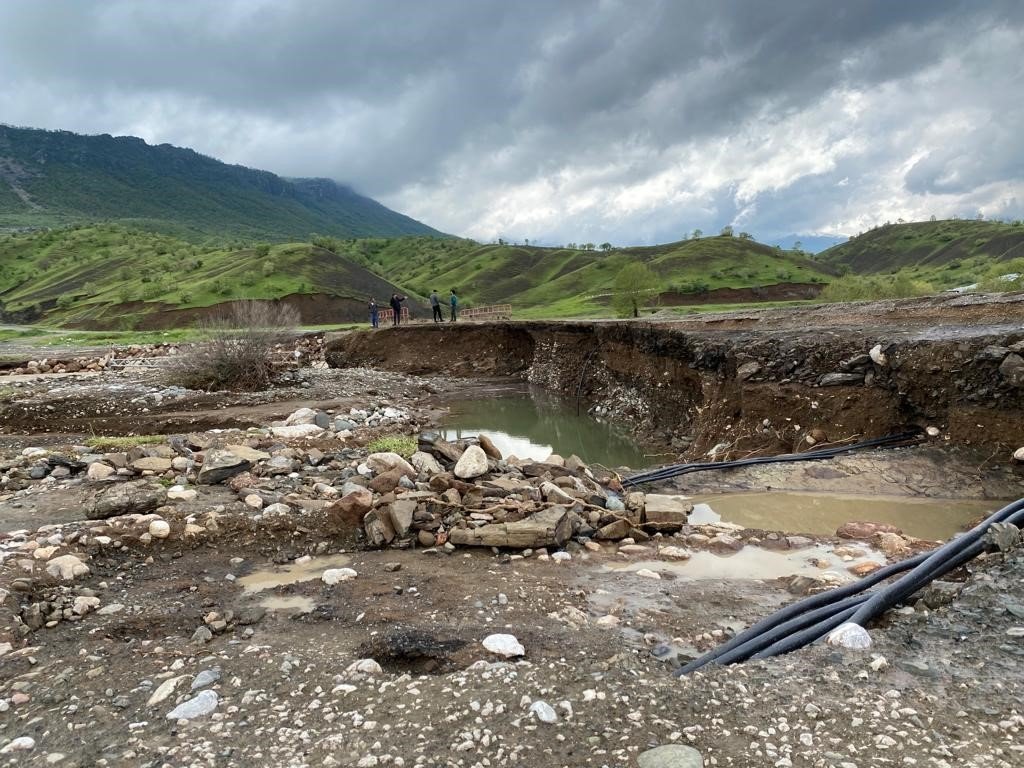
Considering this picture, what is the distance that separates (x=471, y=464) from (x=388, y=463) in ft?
3.42

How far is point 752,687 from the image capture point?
2979 mm

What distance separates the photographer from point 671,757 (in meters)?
2.47

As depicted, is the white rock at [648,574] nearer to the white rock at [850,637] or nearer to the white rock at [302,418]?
the white rock at [850,637]

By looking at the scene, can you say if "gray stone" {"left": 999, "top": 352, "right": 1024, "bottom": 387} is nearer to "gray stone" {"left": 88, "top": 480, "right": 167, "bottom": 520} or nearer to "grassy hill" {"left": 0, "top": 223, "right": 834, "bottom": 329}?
"gray stone" {"left": 88, "top": 480, "right": 167, "bottom": 520}

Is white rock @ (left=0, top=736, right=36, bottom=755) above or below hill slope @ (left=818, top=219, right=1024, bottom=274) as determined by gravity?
below

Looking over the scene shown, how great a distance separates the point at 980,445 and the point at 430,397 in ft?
57.1

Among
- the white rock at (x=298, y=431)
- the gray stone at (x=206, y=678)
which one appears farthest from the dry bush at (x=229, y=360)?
the gray stone at (x=206, y=678)

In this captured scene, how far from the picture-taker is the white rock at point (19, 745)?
279 centimetres

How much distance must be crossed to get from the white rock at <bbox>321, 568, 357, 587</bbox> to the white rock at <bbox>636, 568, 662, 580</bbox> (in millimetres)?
2564

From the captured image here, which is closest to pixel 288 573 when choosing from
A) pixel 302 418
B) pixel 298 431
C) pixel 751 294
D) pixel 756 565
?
pixel 756 565

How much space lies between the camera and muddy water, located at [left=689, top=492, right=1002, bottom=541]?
6.90m

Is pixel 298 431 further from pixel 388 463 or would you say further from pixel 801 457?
pixel 801 457


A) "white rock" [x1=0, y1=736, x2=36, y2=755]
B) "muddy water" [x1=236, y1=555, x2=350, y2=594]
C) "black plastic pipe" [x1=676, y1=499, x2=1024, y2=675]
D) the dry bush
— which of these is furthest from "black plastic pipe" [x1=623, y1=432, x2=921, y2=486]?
the dry bush

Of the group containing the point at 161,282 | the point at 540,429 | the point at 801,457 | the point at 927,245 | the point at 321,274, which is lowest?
the point at 540,429
